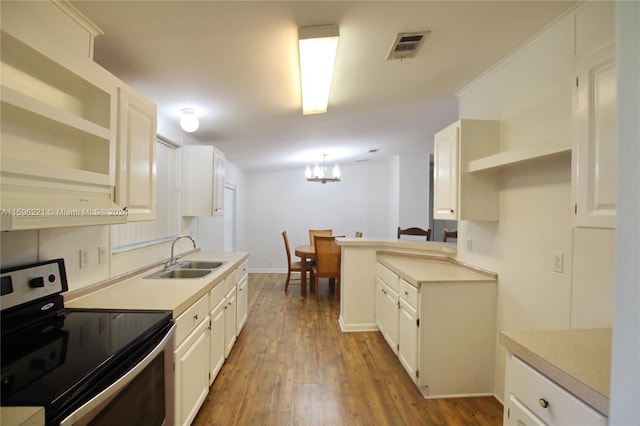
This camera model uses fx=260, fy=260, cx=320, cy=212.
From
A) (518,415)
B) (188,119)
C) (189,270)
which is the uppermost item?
(188,119)

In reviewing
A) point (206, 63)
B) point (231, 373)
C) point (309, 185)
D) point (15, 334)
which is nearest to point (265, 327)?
point (231, 373)

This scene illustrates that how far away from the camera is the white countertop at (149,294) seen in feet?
4.55

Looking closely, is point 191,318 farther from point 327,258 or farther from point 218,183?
point 327,258

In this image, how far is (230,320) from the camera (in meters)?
2.45

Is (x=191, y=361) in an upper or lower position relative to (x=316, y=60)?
lower

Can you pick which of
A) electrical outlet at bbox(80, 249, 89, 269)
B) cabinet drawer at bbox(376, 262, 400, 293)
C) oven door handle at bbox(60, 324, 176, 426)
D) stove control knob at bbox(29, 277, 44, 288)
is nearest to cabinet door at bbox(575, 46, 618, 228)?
cabinet drawer at bbox(376, 262, 400, 293)

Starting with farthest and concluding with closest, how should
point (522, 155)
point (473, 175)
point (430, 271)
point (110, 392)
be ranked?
point (430, 271) → point (473, 175) → point (522, 155) → point (110, 392)

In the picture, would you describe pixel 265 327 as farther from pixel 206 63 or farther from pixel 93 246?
pixel 206 63

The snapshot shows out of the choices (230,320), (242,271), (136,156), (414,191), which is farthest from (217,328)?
(414,191)

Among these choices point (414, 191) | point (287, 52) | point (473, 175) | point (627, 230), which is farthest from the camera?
point (414, 191)

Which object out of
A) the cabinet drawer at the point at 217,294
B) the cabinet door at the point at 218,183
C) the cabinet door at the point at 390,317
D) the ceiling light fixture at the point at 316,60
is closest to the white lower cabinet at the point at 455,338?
the cabinet door at the point at 390,317

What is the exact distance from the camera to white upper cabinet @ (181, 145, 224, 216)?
9.53 ft

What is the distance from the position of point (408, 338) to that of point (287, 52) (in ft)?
7.48

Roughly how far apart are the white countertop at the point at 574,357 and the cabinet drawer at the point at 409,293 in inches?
35.2
